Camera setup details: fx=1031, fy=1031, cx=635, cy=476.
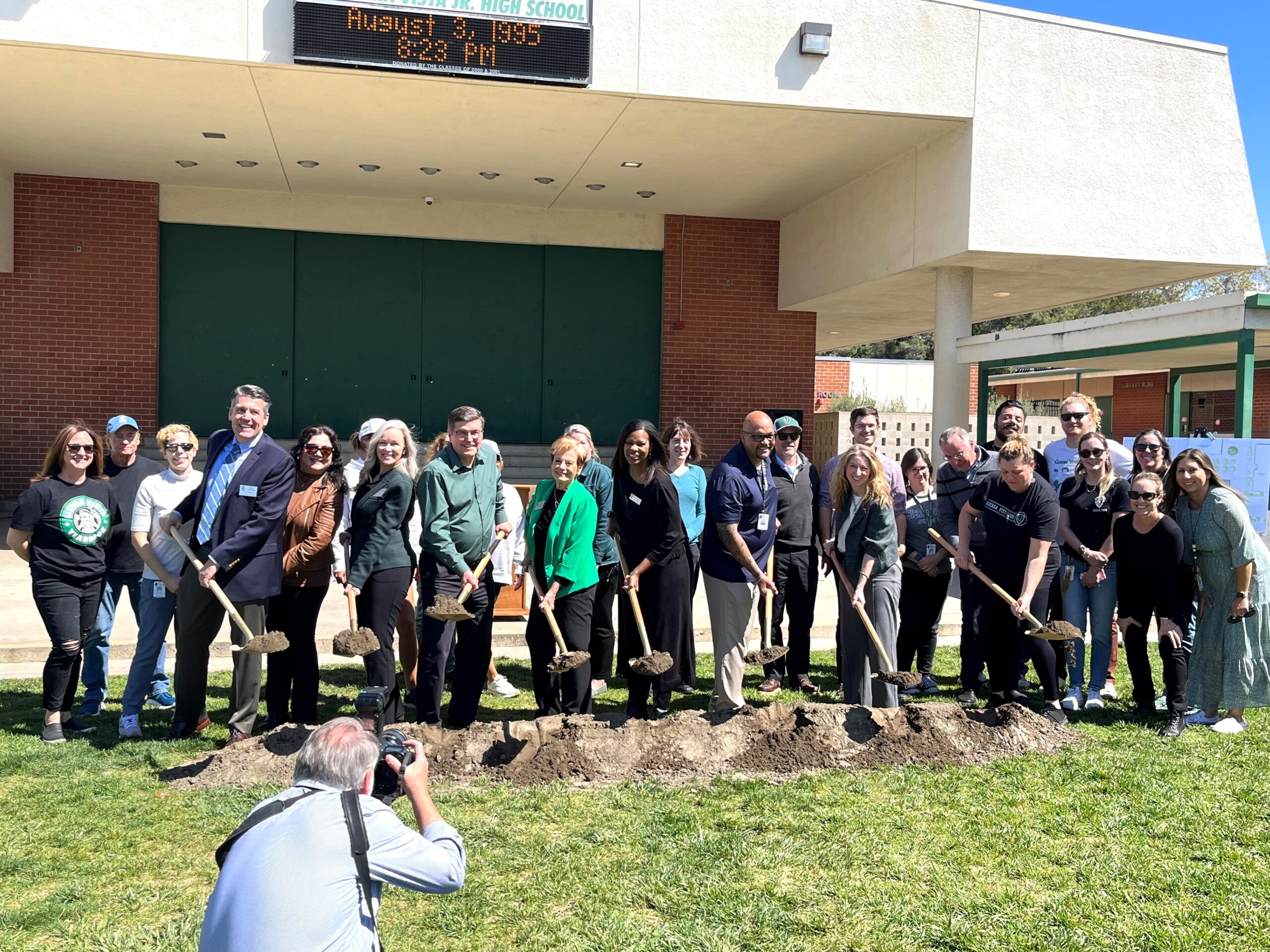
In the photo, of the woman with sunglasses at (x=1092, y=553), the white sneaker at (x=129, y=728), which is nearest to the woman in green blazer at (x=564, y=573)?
the white sneaker at (x=129, y=728)

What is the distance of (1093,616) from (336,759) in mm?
5528

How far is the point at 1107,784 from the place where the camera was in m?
5.00

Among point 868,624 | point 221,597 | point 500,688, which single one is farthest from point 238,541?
point 868,624

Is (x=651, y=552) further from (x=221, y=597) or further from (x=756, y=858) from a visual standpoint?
(x=221, y=597)

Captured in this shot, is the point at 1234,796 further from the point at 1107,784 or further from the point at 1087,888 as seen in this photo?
the point at 1087,888

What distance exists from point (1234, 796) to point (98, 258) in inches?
579

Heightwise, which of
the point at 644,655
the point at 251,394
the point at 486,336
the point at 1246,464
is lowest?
the point at 644,655

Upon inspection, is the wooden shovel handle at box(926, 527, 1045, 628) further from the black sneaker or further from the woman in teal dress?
the woman in teal dress

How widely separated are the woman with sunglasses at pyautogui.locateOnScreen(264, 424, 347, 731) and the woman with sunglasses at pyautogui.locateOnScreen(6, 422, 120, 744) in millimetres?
998

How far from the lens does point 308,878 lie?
7.57 feet

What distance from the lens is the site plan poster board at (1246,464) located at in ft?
27.9

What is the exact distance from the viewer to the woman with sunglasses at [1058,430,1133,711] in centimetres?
641

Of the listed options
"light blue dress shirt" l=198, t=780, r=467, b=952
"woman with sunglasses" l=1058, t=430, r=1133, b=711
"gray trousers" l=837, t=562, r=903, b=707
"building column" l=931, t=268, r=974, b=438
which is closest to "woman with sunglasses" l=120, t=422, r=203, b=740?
"light blue dress shirt" l=198, t=780, r=467, b=952

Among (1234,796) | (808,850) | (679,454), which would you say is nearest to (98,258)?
(679,454)
